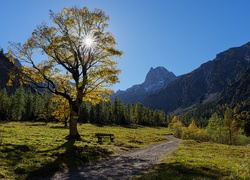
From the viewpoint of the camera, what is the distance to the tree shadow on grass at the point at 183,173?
16.6m

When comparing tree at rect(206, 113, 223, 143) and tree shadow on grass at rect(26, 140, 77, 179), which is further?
tree at rect(206, 113, 223, 143)

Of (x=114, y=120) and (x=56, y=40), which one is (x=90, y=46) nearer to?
(x=56, y=40)

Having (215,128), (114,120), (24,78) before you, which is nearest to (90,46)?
(24,78)

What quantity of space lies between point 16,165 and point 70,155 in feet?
19.8

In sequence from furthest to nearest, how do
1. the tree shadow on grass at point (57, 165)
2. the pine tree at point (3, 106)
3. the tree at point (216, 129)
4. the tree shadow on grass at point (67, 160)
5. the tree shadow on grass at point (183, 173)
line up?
the pine tree at point (3, 106) → the tree at point (216, 129) → the tree shadow on grass at point (67, 160) → the tree shadow on grass at point (57, 165) → the tree shadow on grass at point (183, 173)

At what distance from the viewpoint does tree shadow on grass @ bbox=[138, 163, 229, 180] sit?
54.3 feet

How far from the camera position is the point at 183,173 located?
18.7 m

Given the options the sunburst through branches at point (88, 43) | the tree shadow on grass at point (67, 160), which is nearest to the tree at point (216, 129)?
the sunburst through branches at point (88, 43)

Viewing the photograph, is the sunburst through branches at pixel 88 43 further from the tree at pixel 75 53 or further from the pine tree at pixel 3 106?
the pine tree at pixel 3 106

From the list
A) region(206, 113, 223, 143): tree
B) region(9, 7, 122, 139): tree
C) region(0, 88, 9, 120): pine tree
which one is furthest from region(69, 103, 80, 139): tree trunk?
region(0, 88, 9, 120): pine tree

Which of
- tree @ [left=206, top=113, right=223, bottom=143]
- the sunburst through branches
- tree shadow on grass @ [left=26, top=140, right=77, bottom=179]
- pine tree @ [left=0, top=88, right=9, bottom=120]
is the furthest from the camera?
pine tree @ [left=0, top=88, right=9, bottom=120]

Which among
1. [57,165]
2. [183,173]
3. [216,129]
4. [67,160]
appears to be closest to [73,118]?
[67,160]

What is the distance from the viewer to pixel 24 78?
3366 cm

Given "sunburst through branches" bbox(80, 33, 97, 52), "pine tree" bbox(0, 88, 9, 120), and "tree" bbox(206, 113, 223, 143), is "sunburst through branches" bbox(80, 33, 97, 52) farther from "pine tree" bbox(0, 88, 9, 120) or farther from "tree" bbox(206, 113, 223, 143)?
"pine tree" bbox(0, 88, 9, 120)
